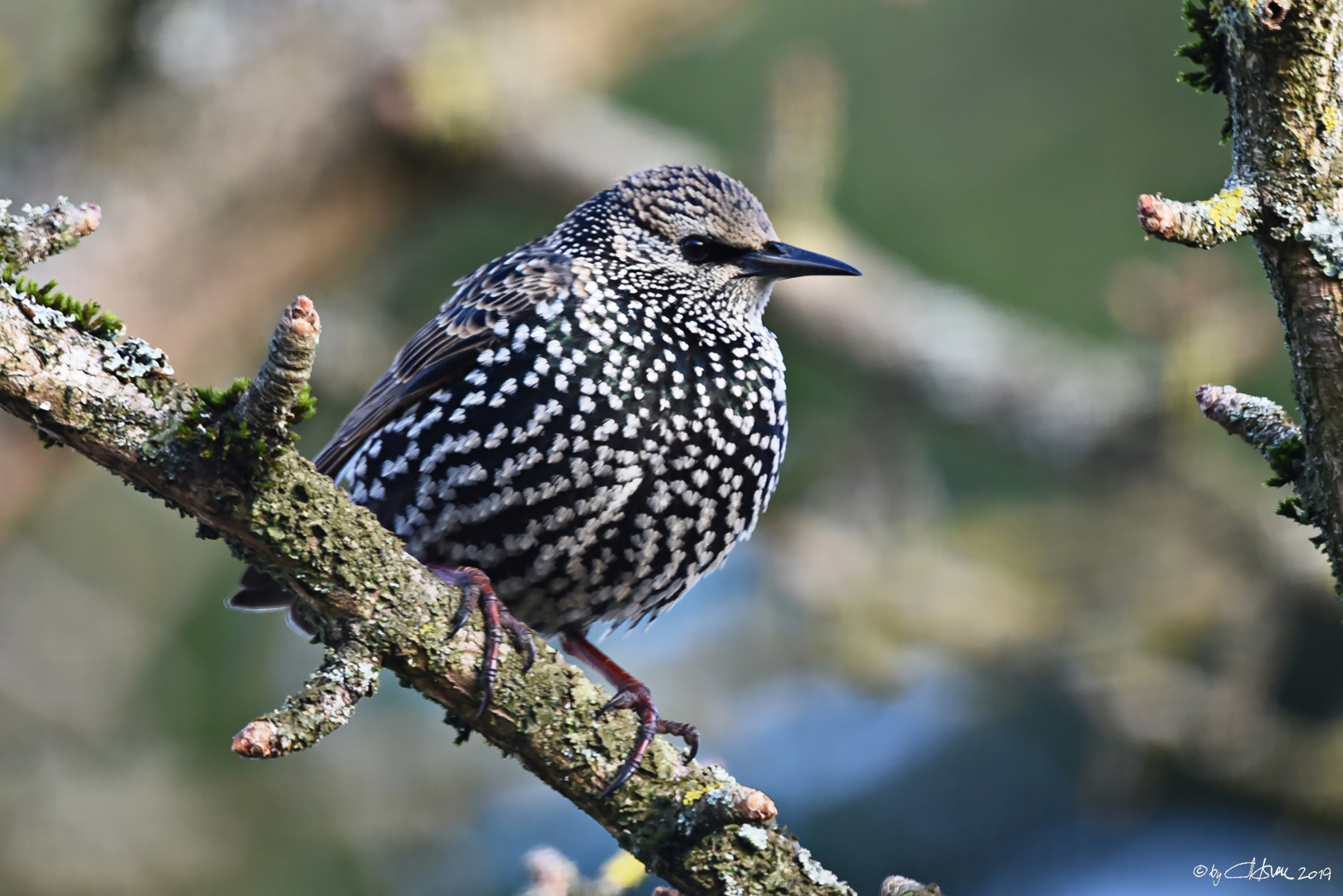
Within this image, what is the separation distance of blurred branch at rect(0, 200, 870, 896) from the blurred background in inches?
122

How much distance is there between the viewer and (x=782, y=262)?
4191 mm

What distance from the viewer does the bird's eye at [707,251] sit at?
14.2 ft

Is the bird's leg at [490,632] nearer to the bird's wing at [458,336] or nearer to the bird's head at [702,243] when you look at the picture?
the bird's wing at [458,336]

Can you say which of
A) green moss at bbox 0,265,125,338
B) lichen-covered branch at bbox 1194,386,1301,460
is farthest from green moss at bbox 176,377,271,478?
lichen-covered branch at bbox 1194,386,1301,460

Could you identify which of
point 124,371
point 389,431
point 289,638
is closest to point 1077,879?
point 289,638

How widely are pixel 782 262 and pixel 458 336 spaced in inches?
39.6

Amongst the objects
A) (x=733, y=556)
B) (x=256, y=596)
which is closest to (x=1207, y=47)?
(x=256, y=596)

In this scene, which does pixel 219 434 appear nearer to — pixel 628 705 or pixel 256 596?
pixel 628 705

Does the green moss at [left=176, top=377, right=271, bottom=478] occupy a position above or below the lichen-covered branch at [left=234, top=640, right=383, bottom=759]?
above

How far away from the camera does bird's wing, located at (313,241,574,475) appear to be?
406 cm

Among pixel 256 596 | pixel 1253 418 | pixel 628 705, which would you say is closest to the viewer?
pixel 1253 418

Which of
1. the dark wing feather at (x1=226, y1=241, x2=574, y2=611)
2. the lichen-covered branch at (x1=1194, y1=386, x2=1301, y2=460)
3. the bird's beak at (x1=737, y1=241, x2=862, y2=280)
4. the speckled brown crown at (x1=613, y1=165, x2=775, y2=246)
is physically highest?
the speckled brown crown at (x1=613, y1=165, x2=775, y2=246)

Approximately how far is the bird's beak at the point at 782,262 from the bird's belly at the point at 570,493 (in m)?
0.51

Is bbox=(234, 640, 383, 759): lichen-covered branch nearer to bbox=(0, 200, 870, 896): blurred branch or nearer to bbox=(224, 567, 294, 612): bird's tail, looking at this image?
bbox=(0, 200, 870, 896): blurred branch
